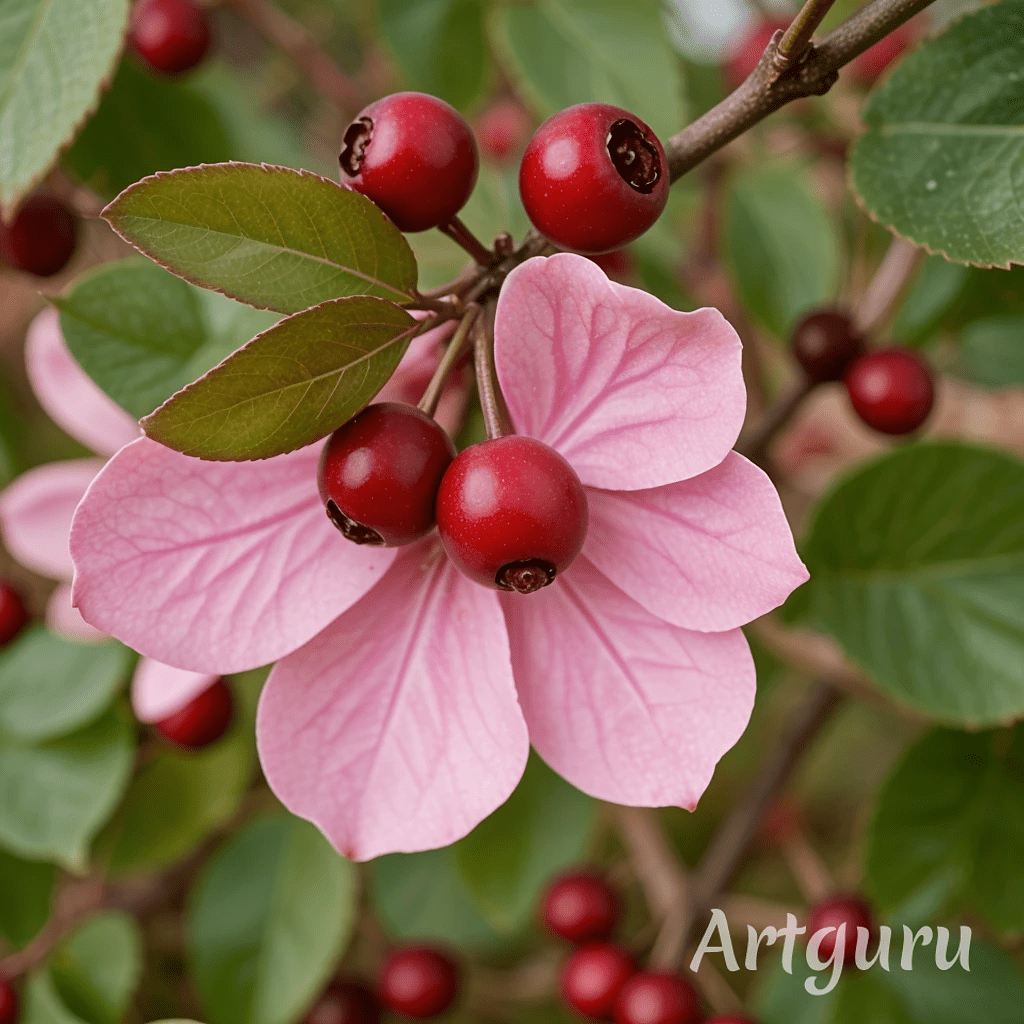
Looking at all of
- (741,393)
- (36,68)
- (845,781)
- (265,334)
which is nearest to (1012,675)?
(741,393)

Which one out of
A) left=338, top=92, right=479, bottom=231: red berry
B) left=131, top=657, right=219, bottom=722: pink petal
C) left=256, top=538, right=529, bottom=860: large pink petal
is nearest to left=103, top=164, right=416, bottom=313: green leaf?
left=338, top=92, right=479, bottom=231: red berry

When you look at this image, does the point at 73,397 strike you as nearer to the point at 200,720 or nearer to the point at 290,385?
the point at 200,720

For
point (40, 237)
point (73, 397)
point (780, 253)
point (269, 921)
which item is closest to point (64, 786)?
point (269, 921)

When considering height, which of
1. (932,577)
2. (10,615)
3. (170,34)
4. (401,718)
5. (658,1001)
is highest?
(170,34)

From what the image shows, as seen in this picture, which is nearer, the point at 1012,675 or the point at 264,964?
the point at 1012,675

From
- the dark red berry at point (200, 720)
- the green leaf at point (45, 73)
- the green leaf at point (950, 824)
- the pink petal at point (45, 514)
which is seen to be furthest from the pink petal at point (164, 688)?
the green leaf at point (950, 824)

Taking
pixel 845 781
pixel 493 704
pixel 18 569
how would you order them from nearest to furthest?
pixel 493 704 < pixel 18 569 < pixel 845 781

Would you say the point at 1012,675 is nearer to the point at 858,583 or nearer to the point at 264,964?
the point at 858,583

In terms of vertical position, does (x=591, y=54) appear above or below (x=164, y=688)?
above
